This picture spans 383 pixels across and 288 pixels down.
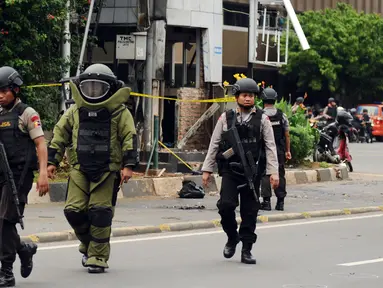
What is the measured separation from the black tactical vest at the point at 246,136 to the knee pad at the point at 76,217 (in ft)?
5.63

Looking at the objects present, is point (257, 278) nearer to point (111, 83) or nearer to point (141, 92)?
point (111, 83)

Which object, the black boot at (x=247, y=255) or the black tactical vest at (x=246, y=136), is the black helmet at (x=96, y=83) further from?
the black boot at (x=247, y=255)

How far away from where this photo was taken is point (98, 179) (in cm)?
976

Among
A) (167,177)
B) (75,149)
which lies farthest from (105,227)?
(167,177)

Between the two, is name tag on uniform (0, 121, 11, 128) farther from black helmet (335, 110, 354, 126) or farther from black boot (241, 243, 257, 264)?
black helmet (335, 110, 354, 126)

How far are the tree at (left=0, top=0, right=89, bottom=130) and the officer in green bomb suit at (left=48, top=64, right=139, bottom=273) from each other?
8138 mm

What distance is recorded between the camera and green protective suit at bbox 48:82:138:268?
9.73m

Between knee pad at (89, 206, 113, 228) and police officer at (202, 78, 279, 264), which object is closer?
knee pad at (89, 206, 113, 228)

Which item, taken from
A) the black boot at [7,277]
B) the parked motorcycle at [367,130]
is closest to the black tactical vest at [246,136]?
the black boot at [7,277]

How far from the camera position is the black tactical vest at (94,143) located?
9758 mm

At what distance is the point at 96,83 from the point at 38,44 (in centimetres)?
969

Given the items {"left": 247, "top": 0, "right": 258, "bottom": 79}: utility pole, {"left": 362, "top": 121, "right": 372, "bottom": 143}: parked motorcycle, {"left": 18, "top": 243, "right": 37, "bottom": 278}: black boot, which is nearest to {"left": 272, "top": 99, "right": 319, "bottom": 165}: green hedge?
{"left": 247, "top": 0, "right": 258, "bottom": 79}: utility pole

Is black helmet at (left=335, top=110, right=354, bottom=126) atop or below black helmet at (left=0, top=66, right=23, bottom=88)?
below

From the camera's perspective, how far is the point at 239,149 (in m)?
10.7
